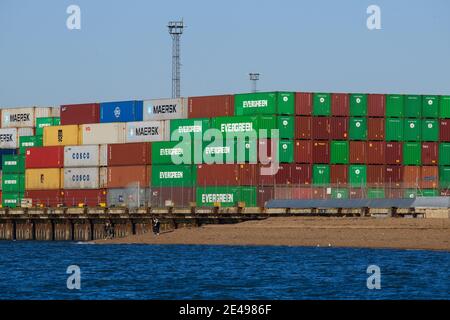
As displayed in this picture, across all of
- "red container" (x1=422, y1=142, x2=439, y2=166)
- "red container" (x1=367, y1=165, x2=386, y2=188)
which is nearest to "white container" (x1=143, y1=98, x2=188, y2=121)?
"red container" (x1=367, y1=165, x2=386, y2=188)

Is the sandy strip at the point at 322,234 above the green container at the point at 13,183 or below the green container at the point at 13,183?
below

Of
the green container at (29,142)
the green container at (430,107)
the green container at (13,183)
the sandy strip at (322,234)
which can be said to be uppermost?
the green container at (430,107)

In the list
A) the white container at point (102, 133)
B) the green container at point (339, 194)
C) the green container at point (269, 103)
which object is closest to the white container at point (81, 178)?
the white container at point (102, 133)

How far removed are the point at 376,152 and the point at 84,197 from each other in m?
29.2

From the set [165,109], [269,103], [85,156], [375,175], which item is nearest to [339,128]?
[375,175]

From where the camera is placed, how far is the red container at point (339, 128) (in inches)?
3947

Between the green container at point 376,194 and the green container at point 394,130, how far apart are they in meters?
5.05

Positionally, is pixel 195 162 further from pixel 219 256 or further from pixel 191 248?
pixel 219 256

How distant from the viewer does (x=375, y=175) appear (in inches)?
3939

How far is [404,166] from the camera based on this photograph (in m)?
101

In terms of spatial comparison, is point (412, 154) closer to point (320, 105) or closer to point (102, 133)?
point (320, 105)

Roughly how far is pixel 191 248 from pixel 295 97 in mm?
23465

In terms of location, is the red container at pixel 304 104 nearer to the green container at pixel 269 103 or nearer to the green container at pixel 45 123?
the green container at pixel 269 103
